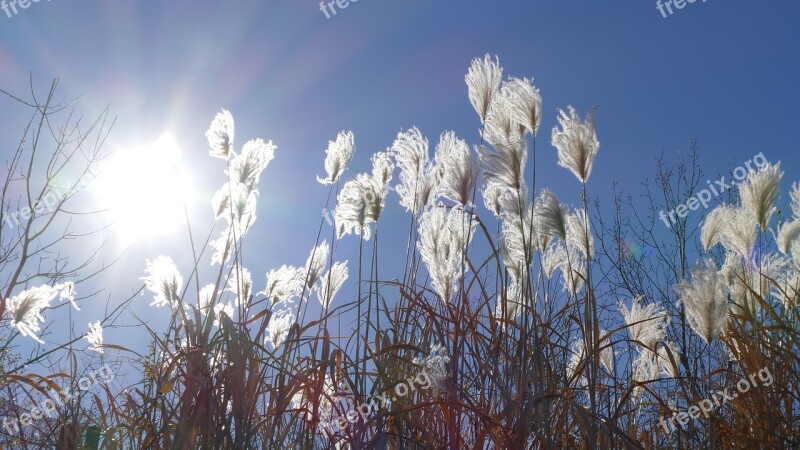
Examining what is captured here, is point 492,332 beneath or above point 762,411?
above

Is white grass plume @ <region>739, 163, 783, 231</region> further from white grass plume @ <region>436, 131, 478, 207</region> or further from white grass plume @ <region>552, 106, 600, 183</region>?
white grass plume @ <region>436, 131, 478, 207</region>

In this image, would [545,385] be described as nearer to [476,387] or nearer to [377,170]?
[476,387]

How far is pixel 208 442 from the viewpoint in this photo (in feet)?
6.41

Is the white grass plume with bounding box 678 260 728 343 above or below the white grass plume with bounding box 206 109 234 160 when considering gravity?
below

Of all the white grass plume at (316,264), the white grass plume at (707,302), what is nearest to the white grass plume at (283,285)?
the white grass plume at (316,264)

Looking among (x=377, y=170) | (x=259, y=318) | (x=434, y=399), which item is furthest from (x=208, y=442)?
(x=377, y=170)

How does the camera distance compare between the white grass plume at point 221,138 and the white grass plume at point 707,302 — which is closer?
the white grass plume at point 707,302

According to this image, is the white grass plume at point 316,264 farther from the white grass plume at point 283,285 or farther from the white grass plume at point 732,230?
the white grass plume at point 732,230

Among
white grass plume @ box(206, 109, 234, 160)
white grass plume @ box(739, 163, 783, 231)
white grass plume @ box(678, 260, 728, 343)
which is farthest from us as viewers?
white grass plume @ box(739, 163, 783, 231)

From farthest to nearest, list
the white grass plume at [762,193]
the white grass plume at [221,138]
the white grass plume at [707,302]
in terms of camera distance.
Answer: the white grass plume at [762,193]
the white grass plume at [221,138]
the white grass plume at [707,302]

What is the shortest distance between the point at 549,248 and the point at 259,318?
143 cm

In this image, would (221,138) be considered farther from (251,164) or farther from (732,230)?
(732,230)

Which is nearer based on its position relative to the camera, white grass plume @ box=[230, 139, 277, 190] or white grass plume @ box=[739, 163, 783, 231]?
white grass plume @ box=[230, 139, 277, 190]

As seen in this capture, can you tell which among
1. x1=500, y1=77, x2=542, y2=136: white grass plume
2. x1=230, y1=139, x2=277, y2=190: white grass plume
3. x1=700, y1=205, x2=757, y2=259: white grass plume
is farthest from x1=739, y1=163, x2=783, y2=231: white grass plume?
x1=230, y1=139, x2=277, y2=190: white grass plume
